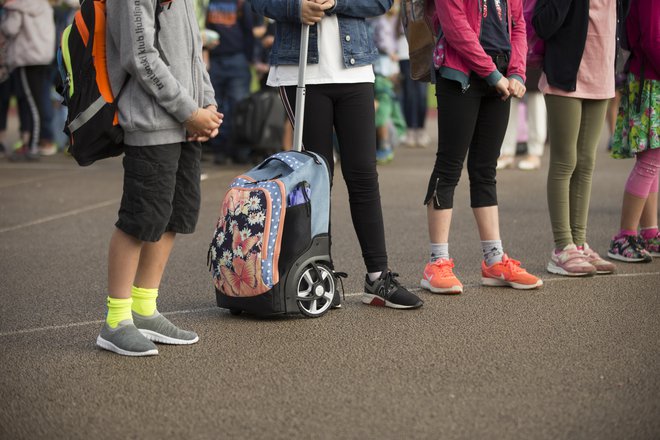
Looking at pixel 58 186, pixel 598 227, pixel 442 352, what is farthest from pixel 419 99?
pixel 442 352

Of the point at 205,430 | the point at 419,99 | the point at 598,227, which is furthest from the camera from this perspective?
the point at 419,99

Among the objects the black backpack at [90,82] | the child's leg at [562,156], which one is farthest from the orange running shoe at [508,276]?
the black backpack at [90,82]

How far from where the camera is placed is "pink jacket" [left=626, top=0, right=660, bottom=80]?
619 centimetres

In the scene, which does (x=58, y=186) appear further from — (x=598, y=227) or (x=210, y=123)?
(x=210, y=123)

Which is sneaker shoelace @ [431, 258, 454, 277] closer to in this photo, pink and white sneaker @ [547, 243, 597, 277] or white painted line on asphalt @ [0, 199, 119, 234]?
pink and white sneaker @ [547, 243, 597, 277]

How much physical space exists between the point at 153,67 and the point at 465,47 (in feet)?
5.78

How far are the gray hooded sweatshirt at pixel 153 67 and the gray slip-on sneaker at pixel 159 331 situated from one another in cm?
81

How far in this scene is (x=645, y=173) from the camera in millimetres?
6613

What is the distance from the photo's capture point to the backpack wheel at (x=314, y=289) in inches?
198

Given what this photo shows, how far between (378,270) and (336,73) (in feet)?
3.32

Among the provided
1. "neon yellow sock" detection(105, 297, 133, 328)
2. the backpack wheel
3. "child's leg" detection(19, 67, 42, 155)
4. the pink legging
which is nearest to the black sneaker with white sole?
the backpack wheel

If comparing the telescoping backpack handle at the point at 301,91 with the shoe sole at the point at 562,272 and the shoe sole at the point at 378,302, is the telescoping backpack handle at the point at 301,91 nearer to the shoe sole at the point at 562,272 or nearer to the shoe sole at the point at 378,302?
the shoe sole at the point at 378,302

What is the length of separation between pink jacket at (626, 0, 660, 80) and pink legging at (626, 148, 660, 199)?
0.50 meters

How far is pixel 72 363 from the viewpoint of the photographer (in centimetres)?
440
